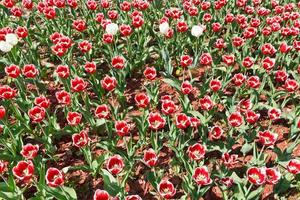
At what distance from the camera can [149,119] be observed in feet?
13.5

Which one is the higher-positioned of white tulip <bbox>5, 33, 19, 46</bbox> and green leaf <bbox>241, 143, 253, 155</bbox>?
white tulip <bbox>5, 33, 19, 46</bbox>

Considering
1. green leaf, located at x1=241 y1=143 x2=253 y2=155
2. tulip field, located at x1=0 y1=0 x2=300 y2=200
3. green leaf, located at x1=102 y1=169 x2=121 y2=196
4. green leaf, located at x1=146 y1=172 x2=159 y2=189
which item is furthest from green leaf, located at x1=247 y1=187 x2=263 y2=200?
green leaf, located at x1=102 y1=169 x2=121 y2=196

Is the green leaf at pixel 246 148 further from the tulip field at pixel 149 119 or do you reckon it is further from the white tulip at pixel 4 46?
the white tulip at pixel 4 46

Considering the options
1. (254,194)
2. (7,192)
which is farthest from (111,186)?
(254,194)

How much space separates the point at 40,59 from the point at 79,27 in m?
1.11

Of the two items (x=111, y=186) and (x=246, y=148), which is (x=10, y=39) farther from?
(x=246, y=148)

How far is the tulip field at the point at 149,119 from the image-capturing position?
3846 millimetres

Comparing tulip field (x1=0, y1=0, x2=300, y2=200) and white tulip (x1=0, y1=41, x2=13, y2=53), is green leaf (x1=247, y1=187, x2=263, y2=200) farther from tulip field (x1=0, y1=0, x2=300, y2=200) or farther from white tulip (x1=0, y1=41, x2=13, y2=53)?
white tulip (x1=0, y1=41, x2=13, y2=53)

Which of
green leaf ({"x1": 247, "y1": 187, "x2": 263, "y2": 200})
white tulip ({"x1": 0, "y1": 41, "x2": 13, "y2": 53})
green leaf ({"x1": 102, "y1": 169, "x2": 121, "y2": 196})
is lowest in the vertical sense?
green leaf ({"x1": 247, "y1": 187, "x2": 263, "y2": 200})

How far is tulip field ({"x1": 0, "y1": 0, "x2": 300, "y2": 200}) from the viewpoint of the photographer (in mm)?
3846

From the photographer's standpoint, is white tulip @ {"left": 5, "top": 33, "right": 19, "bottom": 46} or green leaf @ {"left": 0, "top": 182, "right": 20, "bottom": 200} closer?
green leaf @ {"left": 0, "top": 182, "right": 20, "bottom": 200}

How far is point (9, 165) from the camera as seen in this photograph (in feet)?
14.1

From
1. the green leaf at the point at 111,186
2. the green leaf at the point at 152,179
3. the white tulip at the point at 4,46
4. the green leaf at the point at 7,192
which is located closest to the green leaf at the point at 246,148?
the green leaf at the point at 152,179

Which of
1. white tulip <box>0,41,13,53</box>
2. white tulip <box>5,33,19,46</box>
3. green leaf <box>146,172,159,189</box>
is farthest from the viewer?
white tulip <box>5,33,19,46</box>
